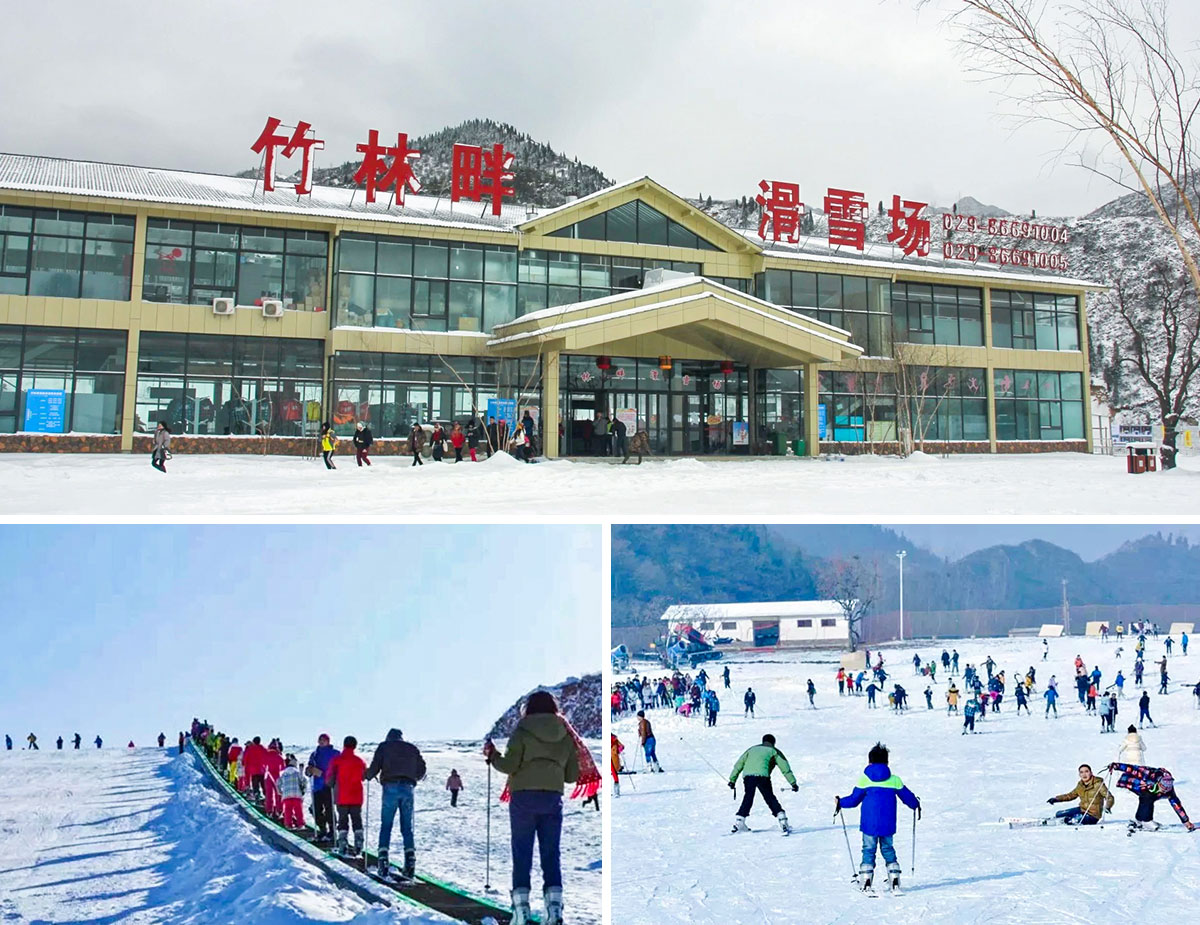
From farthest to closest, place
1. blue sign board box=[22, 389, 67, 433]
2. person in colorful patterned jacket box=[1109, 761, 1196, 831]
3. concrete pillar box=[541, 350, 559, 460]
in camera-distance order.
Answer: blue sign board box=[22, 389, 67, 433], concrete pillar box=[541, 350, 559, 460], person in colorful patterned jacket box=[1109, 761, 1196, 831]

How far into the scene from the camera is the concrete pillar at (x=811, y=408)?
82.0 ft

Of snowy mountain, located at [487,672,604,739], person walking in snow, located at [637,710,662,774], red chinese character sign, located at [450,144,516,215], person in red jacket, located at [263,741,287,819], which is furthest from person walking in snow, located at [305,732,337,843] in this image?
red chinese character sign, located at [450,144,516,215]

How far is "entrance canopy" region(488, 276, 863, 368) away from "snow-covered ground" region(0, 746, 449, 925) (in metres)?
14.5

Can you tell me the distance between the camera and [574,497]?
45.1 ft

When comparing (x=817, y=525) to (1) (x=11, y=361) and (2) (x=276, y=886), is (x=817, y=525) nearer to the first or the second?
(2) (x=276, y=886)

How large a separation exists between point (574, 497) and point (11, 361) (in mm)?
16250

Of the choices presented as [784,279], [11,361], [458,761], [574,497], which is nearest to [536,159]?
[784,279]

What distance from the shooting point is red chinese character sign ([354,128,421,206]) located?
80.2 ft

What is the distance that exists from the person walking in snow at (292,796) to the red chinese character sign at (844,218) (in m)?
26.5

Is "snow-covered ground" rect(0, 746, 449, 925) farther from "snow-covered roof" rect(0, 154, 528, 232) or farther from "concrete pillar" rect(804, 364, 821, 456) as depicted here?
"concrete pillar" rect(804, 364, 821, 456)

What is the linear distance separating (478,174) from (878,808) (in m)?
22.2

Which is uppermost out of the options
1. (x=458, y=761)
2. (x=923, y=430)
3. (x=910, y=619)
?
(x=923, y=430)

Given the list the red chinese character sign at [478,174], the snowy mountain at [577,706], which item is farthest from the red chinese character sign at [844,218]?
the snowy mountain at [577,706]

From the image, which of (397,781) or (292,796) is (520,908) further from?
(292,796)
